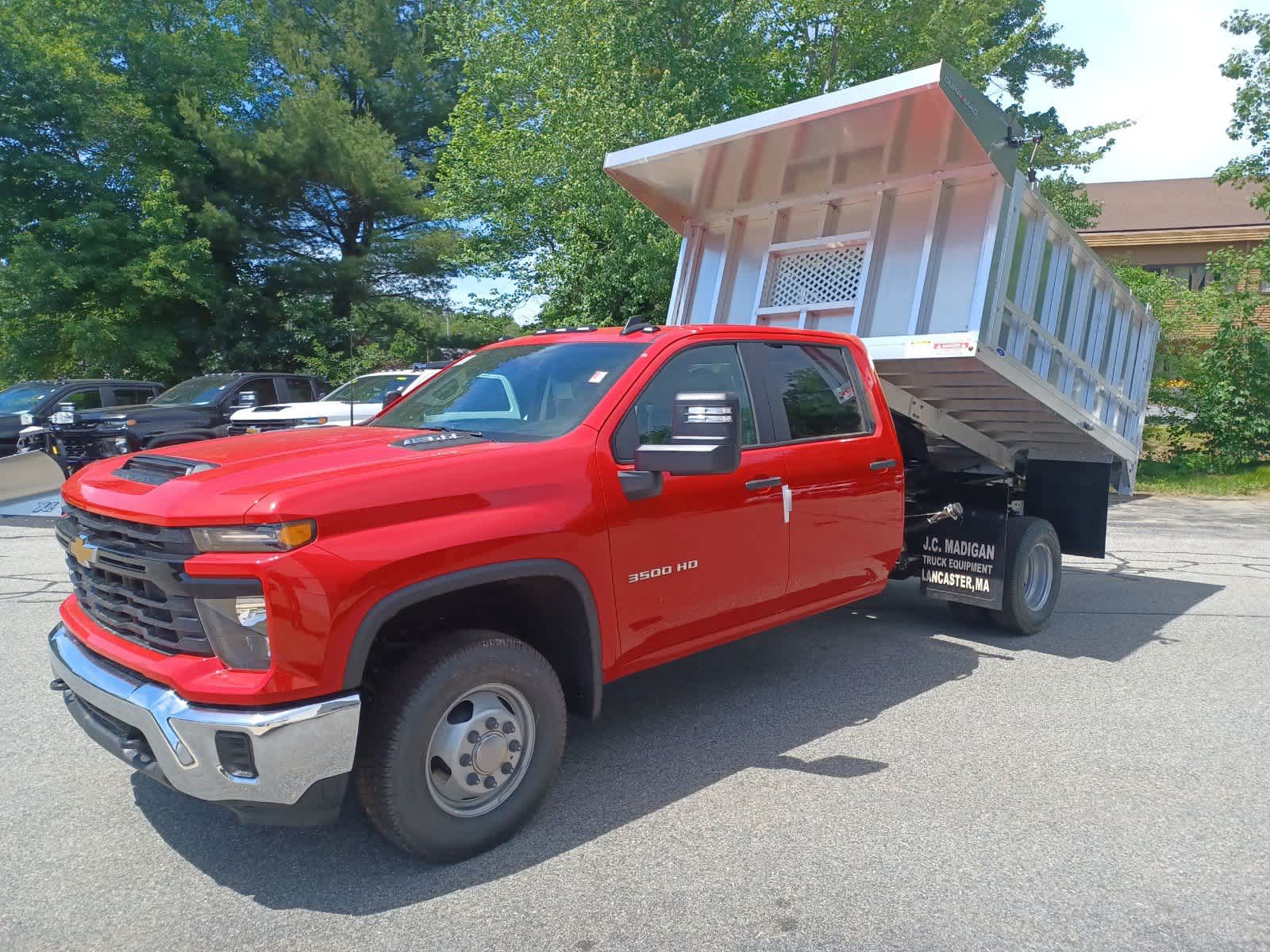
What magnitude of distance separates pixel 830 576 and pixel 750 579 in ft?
2.31

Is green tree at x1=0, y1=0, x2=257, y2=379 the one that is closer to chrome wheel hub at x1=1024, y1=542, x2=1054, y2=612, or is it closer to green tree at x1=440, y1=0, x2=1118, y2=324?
green tree at x1=440, y1=0, x2=1118, y2=324

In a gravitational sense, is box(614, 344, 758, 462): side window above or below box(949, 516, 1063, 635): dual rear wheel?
above

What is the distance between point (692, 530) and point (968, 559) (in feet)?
9.47

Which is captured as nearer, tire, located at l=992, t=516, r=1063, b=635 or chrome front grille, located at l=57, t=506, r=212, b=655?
chrome front grille, located at l=57, t=506, r=212, b=655

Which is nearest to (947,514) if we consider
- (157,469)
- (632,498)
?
(632,498)

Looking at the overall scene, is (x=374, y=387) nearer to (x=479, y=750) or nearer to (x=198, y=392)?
(x=198, y=392)

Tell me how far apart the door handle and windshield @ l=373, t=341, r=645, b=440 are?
79 centimetres

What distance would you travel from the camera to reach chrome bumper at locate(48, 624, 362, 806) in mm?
2703

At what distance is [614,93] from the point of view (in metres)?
16.2

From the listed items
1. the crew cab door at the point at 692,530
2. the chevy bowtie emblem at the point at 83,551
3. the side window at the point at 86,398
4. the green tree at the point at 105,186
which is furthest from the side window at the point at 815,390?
the green tree at the point at 105,186

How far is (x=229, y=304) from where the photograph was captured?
24.5 meters

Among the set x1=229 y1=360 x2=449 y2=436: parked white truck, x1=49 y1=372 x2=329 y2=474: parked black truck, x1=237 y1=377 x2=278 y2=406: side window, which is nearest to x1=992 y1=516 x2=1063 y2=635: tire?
x1=229 y1=360 x2=449 y2=436: parked white truck

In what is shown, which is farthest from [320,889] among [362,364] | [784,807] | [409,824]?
[362,364]

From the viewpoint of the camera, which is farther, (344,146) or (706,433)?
(344,146)
